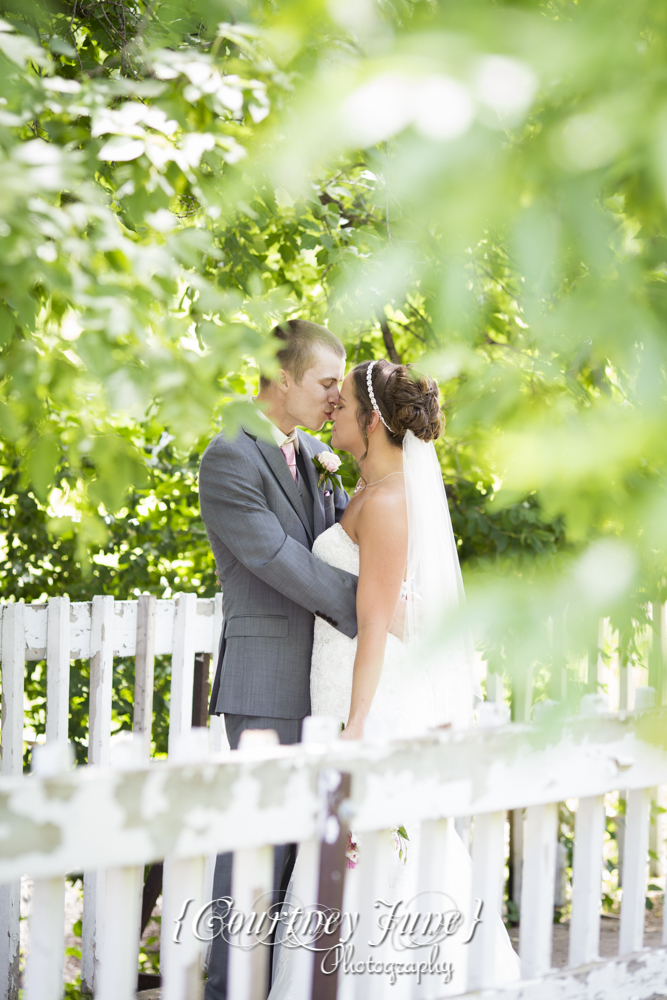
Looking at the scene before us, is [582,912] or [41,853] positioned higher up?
[41,853]

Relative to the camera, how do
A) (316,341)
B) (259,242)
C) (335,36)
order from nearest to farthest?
(335,36) → (316,341) → (259,242)

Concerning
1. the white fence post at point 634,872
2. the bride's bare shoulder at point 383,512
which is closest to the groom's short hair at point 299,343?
the bride's bare shoulder at point 383,512

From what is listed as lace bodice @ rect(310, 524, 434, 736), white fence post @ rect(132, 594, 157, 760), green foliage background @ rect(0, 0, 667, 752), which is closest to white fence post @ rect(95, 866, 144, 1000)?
green foliage background @ rect(0, 0, 667, 752)

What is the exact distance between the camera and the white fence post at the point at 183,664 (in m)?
3.35

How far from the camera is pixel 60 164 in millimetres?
1146

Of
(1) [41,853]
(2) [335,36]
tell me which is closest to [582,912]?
(1) [41,853]

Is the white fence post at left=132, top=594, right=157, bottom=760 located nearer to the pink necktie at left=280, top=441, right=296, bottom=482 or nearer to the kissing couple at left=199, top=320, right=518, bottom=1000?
the kissing couple at left=199, top=320, right=518, bottom=1000

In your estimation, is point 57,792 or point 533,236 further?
point 57,792

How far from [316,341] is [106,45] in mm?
1251

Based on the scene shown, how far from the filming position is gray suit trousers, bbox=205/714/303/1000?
2705 millimetres

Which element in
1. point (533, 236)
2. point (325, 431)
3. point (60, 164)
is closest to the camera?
point (533, 236)

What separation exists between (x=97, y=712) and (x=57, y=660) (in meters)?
0.30

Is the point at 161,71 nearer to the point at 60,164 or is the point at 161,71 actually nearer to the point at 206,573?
the point at 60,164

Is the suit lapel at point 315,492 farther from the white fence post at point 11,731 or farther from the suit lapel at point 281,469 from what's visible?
the white fence post at point 11,731
